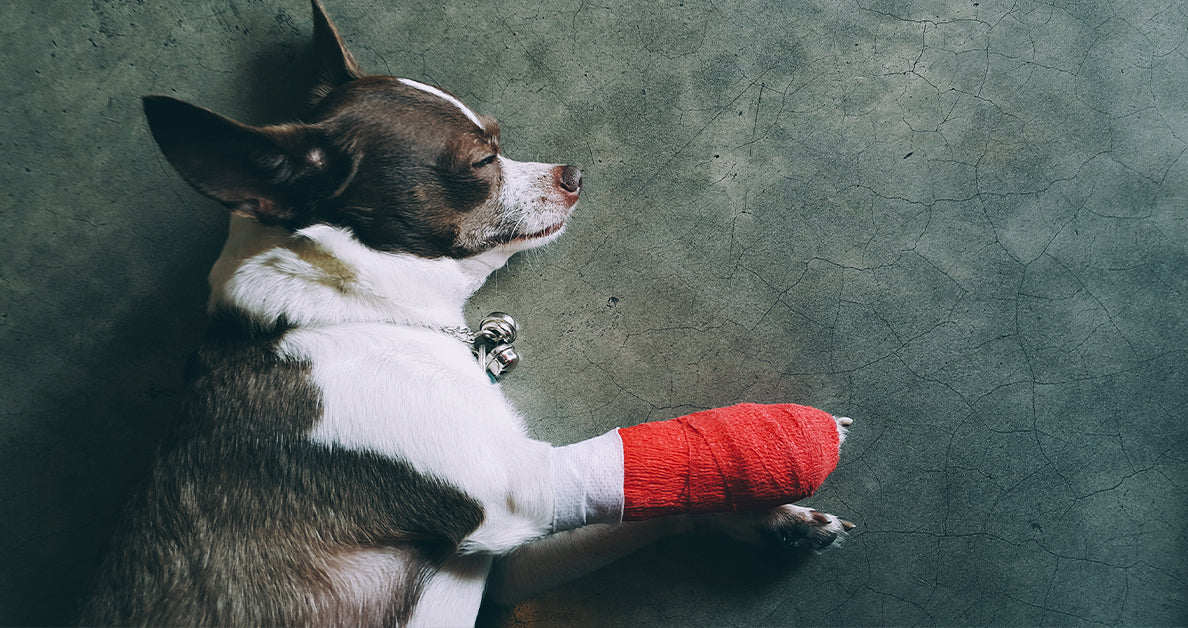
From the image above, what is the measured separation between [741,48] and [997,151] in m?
1.17

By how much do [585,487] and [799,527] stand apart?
2.91 feet

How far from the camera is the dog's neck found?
1855mm

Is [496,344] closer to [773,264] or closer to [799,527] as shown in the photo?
[773,264]

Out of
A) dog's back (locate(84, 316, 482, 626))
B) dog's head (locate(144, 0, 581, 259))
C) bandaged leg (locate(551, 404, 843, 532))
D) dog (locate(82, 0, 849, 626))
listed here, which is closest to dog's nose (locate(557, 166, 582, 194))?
dog's head (locate(144, 0, 581, 259))

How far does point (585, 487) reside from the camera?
1.97m

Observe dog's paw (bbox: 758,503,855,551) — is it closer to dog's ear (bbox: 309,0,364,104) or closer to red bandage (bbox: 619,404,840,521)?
red bandage (bbox: 619,404,840,521)

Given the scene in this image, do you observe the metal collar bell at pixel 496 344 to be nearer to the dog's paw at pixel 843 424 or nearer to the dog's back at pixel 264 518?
the dog's back at pixel 264 518

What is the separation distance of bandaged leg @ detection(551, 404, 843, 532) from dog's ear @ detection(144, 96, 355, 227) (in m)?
1.13

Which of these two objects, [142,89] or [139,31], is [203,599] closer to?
[142,89]

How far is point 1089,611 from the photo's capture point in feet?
8.02

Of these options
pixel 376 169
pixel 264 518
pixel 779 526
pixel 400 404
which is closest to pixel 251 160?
pixel 376 169

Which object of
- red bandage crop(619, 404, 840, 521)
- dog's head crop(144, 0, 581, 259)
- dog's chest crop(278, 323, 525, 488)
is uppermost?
dog's head crop(144, 0, 581, 259)

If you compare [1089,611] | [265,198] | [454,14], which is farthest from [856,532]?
[454,14]

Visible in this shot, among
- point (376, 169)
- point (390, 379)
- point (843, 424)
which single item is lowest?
point (843, 424)
